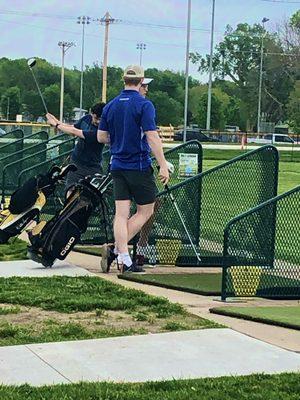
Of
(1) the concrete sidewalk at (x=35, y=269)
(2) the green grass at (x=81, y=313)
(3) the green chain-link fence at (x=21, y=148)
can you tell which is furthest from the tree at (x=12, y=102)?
(2) the green grass at (x=81, y=313)

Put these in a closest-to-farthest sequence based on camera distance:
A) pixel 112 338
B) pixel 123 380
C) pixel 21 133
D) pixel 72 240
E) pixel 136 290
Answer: pixel 123 380, pixel 112 338, pixel 136 290, pixel 72 240, pixel 21 133

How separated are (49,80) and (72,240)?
105m

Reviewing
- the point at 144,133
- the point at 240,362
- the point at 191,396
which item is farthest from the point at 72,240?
the point at 191,396

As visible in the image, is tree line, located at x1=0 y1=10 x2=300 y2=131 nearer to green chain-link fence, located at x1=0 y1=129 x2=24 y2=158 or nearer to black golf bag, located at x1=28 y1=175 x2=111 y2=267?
green chain-link fence, located at x1=0 y1=129 x2=24 y2=158

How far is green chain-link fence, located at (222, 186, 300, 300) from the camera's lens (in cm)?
795

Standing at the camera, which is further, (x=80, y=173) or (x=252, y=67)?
(x=252, y=67)

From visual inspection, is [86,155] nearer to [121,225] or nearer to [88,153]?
[88,153]

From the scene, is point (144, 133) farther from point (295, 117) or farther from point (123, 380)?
point (295, 117)

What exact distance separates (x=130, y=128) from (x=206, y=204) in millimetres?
2252

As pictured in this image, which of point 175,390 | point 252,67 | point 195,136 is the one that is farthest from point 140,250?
point 252,67

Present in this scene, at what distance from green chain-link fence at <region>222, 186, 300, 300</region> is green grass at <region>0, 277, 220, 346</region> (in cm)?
102

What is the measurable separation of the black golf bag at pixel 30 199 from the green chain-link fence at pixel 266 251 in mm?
2459

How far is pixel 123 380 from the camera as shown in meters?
4.92

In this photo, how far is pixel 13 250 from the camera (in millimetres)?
10562
